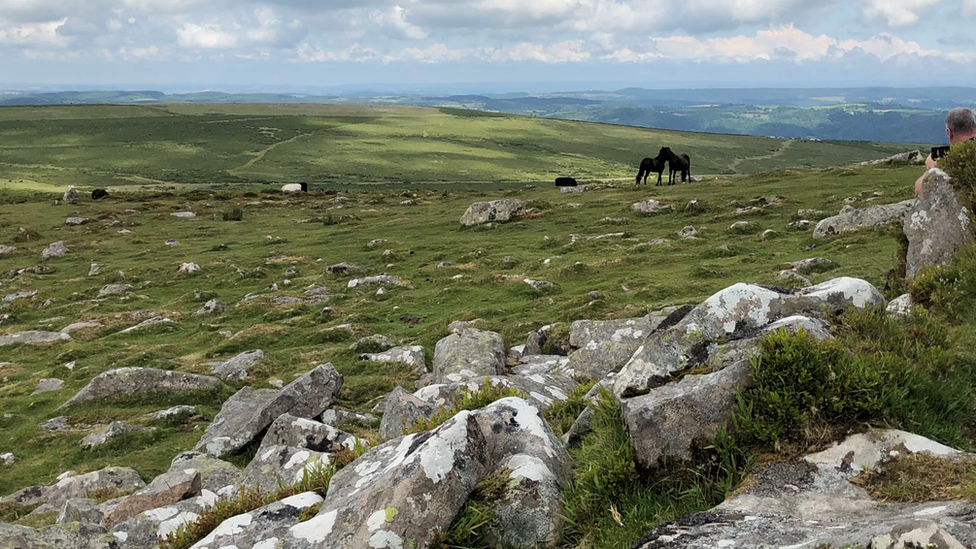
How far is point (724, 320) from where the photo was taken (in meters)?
7.96

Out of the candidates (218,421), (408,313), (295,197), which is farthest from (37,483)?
(295,197)

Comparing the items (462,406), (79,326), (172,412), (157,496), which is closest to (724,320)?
(462,406)

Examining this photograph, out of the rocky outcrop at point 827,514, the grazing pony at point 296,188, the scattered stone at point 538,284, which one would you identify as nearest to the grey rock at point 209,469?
the rocky outcrop at point 827,514

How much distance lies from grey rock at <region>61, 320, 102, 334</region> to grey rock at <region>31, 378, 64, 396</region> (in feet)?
24.3

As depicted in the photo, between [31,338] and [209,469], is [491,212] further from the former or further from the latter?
[209,469]

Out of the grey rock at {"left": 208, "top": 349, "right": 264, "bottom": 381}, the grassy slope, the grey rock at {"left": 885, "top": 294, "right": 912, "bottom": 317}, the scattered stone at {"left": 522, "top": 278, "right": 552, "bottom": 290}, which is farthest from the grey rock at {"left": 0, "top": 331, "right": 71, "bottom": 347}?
the grey rock at {"left": 885, "top": 294, "right": 912, "bottom": 317}

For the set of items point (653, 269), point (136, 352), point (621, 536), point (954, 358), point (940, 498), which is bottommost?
point (136, 352)

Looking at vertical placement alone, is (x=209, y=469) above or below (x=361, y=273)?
above

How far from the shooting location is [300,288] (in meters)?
34.9

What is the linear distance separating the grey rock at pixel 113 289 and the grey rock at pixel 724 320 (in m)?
37.7

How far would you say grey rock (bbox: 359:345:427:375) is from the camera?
20.9 m

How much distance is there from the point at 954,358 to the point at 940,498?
2.46 metres

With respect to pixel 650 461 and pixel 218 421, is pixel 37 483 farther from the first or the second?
pixel 650 461

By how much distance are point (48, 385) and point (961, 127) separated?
28.4m
